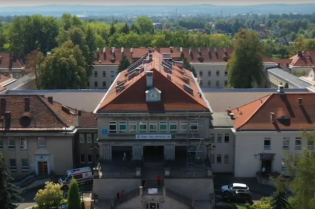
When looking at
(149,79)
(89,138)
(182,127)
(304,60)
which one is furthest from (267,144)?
(304,60)

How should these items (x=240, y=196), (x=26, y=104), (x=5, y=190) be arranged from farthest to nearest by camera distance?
(x=26, y=104) → (x=240, y=196) → (x=5, y=190)

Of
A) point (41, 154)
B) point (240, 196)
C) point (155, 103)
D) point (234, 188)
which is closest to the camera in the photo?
point (240, 196)

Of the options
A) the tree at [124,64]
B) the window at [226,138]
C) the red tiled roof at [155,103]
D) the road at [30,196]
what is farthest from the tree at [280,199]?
the tree at [124,64]

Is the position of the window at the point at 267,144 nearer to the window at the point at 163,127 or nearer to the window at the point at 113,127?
the window at the point at 163,127

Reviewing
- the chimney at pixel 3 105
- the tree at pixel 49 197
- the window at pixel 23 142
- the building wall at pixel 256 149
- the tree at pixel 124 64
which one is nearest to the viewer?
the tree at pixel 49 197

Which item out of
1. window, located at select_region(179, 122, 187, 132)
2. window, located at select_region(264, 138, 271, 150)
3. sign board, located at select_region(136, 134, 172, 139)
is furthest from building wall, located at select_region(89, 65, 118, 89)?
window, located at select_region(264, 138, 271, 150)

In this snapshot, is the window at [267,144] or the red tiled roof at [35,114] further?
the red tiled roof at [35,114]

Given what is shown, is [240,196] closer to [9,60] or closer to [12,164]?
[12,164]
